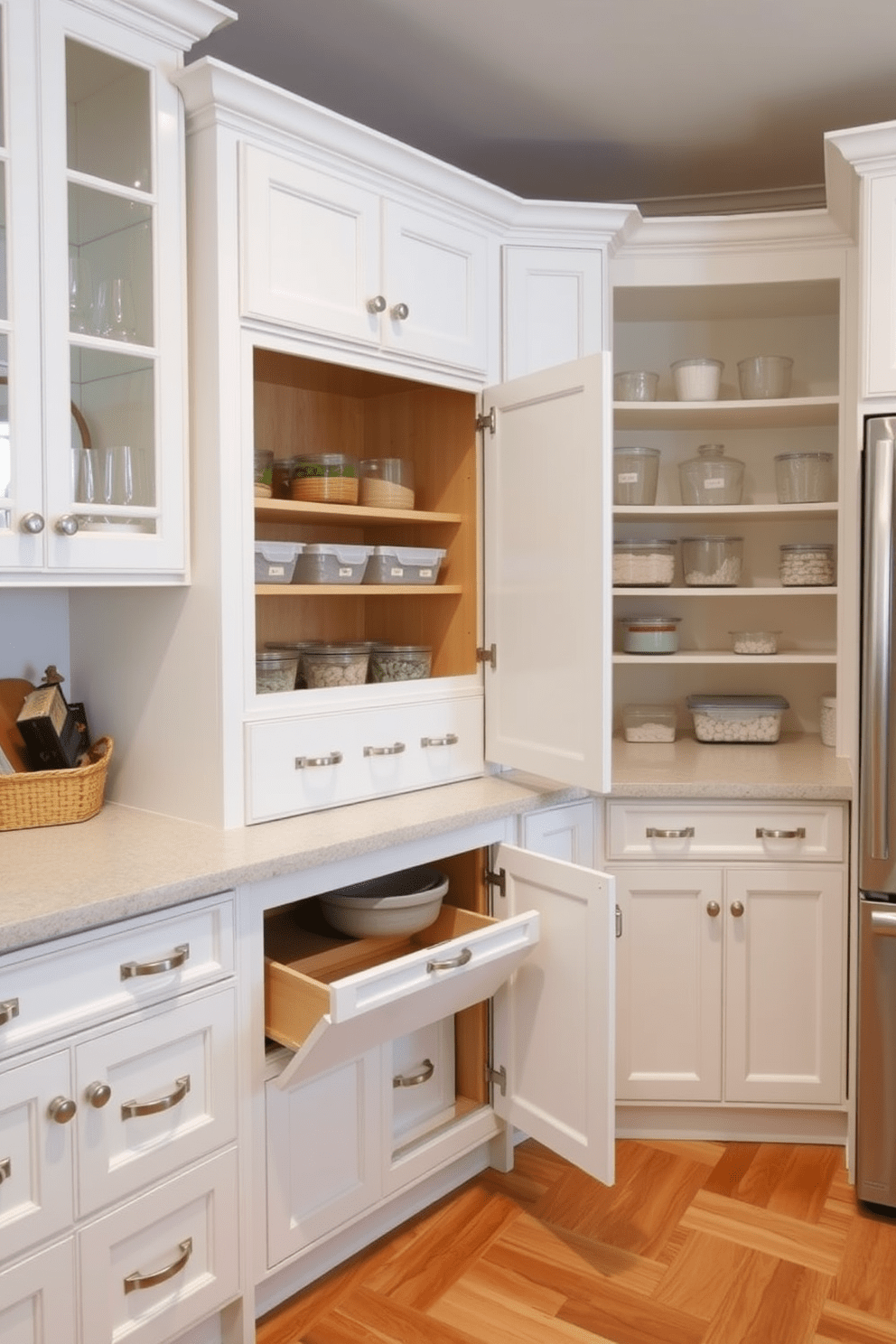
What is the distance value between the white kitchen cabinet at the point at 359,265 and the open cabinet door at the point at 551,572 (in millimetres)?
209

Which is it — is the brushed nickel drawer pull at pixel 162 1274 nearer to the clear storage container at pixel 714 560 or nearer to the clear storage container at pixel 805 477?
the clear storage container at pixel 714 560

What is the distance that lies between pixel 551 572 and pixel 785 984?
112 cm

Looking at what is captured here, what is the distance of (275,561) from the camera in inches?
86.6

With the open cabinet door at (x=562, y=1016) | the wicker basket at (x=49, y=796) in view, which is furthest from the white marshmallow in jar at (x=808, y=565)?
the wicker basket at (x=49, y=796)

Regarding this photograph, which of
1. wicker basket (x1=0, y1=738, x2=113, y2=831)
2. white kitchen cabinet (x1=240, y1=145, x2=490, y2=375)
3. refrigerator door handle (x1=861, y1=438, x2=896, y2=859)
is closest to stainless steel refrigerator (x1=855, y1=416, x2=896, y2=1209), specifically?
refrigerator door handle (x1=861, y1=438, x2=896, y2=859)

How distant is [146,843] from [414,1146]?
0.88 metres

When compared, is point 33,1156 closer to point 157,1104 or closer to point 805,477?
point 157,1104

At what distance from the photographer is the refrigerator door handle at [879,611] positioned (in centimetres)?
219

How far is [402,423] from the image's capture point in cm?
271

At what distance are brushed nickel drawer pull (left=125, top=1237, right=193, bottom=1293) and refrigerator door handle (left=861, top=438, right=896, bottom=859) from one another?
1.52 meters

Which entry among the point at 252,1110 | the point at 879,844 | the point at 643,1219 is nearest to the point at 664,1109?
the point at 643,1219

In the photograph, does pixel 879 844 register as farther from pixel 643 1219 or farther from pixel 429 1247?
pixel 429 1247

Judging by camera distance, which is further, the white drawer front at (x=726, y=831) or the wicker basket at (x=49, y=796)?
the white drawer front at (x=726, y=831)

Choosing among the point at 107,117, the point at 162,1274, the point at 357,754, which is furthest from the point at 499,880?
the point at 107,117
